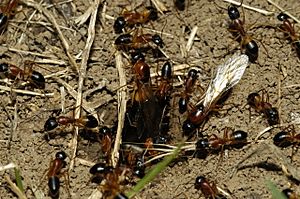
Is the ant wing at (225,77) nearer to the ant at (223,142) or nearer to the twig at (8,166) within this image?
the ant at (223,142)

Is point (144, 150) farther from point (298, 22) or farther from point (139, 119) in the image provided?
point (298, 22)

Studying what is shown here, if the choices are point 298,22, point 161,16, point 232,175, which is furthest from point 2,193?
point 298,22

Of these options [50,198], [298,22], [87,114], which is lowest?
[50,198]

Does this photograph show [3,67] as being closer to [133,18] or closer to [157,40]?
[133,18]

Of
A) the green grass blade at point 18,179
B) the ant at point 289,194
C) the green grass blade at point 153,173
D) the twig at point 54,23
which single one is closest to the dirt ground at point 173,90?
the twig at point 54,23

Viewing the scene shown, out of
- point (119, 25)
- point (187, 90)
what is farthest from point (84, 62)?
point (187, 90)

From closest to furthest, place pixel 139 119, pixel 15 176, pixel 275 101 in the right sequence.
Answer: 1. pixel 15 176
2. pixel 275 101
3. pixel 139 119

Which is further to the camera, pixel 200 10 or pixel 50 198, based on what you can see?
pixel 200 10
